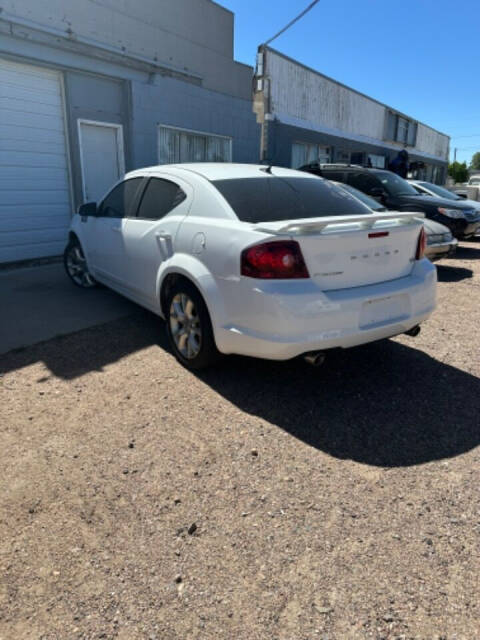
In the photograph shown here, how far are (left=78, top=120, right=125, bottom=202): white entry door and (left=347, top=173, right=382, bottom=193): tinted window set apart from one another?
15.6 ft

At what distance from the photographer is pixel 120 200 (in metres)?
5.01

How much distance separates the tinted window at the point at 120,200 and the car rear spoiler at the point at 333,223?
6.72ft

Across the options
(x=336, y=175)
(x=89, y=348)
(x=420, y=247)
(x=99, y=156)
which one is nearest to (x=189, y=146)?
(x=99, y=156)

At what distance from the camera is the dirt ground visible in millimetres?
1794

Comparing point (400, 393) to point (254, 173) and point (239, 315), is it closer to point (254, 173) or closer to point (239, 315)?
point (239, 315)

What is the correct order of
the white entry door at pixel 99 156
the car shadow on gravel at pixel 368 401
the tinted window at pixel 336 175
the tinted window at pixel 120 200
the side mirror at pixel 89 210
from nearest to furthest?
the car shadow on gravel at pixel 368 401 → the tinted window at pixel 120 200 → the side mirror at pixel 89 210 → the white entry door at pixel 99 156 → the tinted window at pixel 336 175

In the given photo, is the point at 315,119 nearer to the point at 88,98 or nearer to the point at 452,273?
the point at 88,98

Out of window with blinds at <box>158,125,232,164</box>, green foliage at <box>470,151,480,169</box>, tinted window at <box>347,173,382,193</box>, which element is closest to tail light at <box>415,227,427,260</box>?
tinted window at <box>347,173,382,193</box>

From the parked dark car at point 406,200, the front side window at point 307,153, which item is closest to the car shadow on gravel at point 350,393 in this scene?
the parked dark car at point 406,200

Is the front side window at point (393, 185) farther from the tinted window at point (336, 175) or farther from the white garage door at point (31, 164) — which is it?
the white garage door at point (31, 164)

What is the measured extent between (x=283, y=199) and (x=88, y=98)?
22.1ft

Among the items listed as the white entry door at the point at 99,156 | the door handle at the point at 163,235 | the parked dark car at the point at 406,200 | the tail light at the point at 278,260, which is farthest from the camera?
the parked dark car at the point at 406,200

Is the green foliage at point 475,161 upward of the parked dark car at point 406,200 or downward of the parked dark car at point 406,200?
upward

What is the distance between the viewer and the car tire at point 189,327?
11.5 ft
